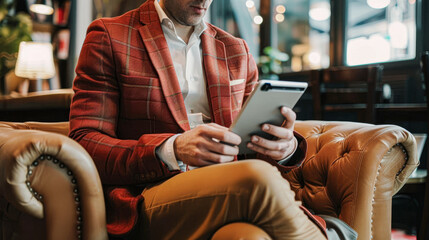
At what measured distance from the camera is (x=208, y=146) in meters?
A: 0.93

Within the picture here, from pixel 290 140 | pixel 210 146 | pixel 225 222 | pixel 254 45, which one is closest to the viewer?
pixel 225 222

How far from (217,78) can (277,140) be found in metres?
0.34

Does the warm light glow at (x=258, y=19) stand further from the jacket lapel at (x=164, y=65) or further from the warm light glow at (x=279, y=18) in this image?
the jacket lapel at (x=164, y=65)

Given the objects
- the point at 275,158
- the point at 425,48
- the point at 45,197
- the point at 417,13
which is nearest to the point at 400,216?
the point at 425,48

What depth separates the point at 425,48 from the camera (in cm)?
322

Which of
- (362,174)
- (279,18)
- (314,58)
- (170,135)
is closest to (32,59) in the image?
(279,18)

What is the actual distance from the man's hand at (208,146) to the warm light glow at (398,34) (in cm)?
307

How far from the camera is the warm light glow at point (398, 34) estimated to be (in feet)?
11.5

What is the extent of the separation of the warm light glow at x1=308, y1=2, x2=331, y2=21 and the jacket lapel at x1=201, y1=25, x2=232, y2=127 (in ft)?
10.9

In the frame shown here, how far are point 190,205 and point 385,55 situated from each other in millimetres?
3341

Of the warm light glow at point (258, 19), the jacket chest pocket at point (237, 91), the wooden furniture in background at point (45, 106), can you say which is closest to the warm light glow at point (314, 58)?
the warm light glow at point (258, 19)

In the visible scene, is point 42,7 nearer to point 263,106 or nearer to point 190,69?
point 190,69

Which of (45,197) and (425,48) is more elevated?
(425,48)

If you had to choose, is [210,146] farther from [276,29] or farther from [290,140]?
[276,29]
